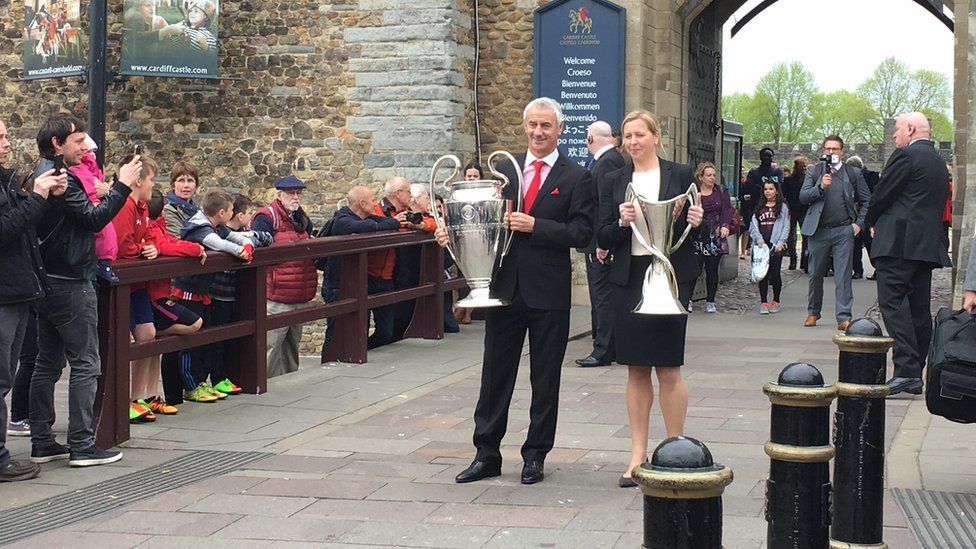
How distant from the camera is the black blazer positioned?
20.0 ft

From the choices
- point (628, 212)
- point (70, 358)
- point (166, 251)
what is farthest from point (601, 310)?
point (70, 358)

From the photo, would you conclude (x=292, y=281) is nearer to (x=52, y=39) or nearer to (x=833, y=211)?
(x=833, y=211)

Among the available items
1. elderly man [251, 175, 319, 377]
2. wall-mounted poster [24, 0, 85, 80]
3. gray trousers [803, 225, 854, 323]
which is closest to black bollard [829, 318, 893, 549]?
elderly man [251, 175, 319, 377]

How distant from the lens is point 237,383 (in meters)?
8.71

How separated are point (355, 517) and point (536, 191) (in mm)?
1699

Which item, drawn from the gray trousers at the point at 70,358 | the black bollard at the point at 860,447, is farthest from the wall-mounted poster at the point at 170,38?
the black bollard at the point at 860,447

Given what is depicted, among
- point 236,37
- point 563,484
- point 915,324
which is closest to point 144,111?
point 236,37

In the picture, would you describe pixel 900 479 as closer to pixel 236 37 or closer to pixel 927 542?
pixel 927 542

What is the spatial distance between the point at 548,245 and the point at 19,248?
2345 mm

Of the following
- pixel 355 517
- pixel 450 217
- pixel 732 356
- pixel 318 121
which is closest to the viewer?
pixel 355 517

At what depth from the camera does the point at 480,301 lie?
6031 mm

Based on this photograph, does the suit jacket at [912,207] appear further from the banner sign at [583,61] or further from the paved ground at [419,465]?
the banner sign at [583,61]

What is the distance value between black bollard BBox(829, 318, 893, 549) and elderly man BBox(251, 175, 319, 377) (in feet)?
19.1

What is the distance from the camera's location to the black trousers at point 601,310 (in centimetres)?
991
